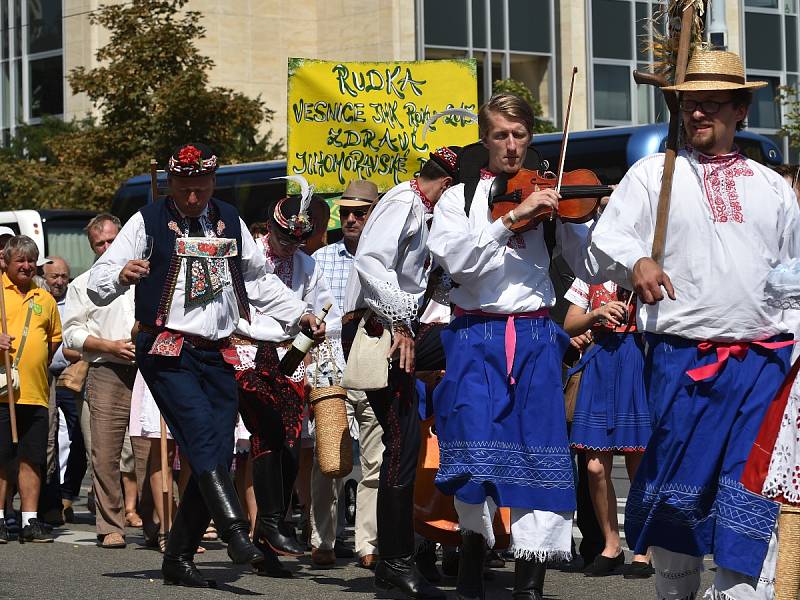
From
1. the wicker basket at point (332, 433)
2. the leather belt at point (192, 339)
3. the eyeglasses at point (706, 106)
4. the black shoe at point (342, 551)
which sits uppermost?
the eyeglasses at point (706, 106)

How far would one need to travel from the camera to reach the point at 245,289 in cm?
869

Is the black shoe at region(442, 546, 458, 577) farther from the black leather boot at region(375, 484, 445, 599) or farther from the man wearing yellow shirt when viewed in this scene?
the man wearing yellow shirt

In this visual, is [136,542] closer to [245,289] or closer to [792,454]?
[245,289]

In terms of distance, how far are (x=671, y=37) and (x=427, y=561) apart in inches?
142

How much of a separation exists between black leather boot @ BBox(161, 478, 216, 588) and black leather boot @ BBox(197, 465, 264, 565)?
0.71ft

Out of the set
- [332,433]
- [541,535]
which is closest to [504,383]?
[541,535]

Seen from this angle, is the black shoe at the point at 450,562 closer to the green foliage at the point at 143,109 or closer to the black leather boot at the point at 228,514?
the black leather boot at the point at 228,514

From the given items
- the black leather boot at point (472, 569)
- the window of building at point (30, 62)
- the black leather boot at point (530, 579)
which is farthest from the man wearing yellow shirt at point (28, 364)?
the window of building at point (30, 62)

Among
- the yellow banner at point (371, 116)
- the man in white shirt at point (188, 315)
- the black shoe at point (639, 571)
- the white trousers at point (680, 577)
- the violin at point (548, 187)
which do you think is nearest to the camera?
the white trousers at point (680, 577)

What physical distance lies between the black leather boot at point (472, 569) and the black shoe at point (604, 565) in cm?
171

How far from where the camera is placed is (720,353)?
614 centimetres

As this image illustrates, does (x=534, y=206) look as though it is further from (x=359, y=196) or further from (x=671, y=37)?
(x=359, y=196)

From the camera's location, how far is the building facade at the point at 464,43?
41.0 m

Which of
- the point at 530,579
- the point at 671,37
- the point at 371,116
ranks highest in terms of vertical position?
the point at 371,116
